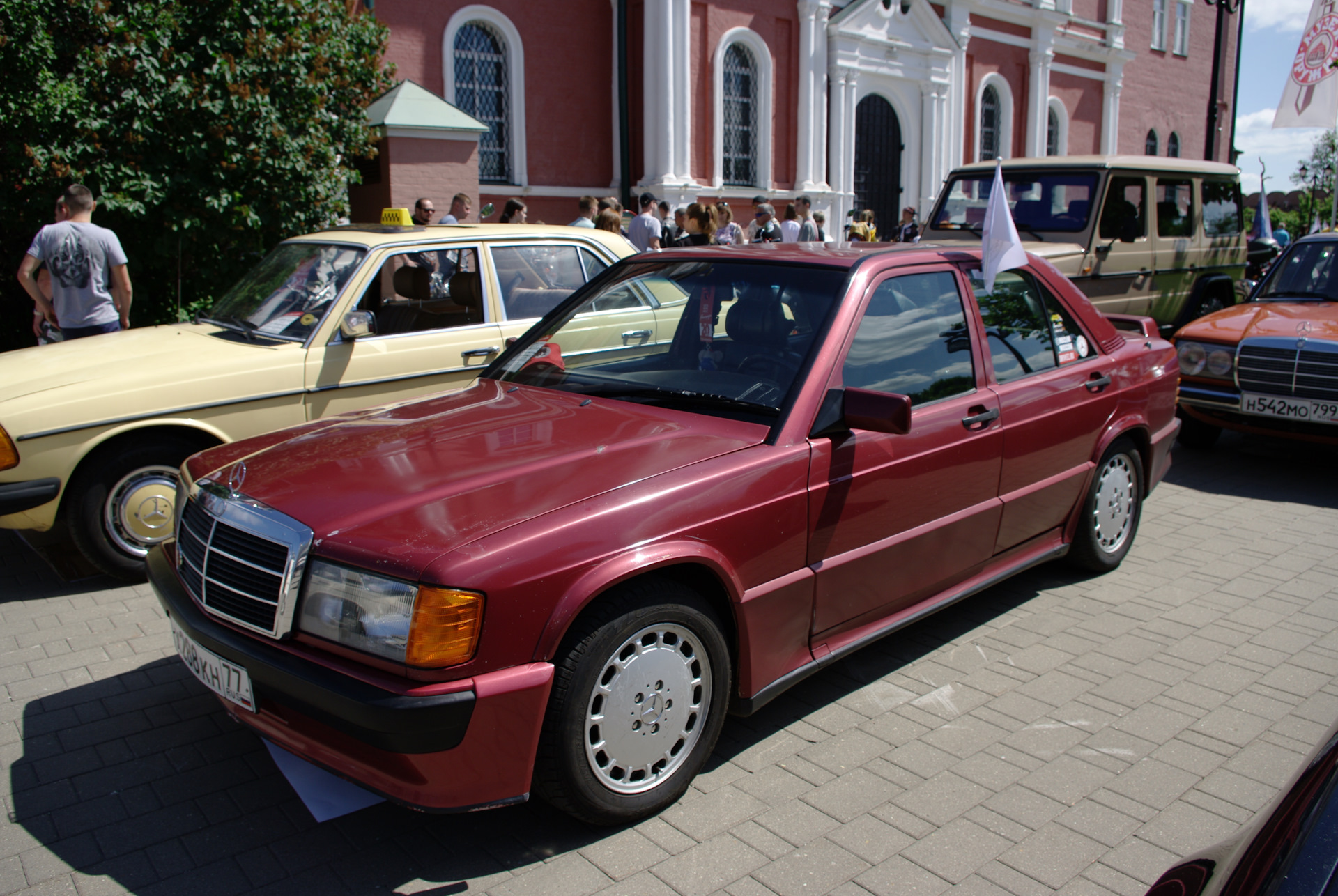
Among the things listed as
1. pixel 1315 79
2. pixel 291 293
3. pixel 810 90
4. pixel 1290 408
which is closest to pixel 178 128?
pixel 291 293

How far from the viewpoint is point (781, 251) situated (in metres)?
3.91

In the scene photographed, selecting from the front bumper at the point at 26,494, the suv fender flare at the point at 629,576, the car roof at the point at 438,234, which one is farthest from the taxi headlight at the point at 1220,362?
the front bumper at the point at 26,494

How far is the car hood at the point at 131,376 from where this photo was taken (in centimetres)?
463

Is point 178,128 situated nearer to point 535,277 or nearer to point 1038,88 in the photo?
point 535,277

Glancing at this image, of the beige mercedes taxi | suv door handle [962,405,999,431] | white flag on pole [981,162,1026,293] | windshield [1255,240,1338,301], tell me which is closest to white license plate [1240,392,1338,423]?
windshield [1255,240,1338,301]

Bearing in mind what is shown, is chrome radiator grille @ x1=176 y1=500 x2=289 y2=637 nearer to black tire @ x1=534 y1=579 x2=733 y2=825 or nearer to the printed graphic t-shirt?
black tire @ x1=534 y1=579 x2=733 y2=825

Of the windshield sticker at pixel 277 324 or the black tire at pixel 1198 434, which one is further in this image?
the black tire at pixel 1198 434

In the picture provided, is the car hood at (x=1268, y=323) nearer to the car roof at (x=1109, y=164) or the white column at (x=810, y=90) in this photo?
the car roof at (x=1109, y=164)

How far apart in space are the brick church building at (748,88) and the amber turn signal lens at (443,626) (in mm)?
10697

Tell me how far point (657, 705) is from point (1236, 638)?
2934mm

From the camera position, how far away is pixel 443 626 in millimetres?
2420

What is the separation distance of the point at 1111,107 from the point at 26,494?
1141 inches

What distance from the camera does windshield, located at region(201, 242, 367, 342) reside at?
18.0 ft

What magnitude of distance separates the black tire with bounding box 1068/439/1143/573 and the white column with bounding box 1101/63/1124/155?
25.6 m
